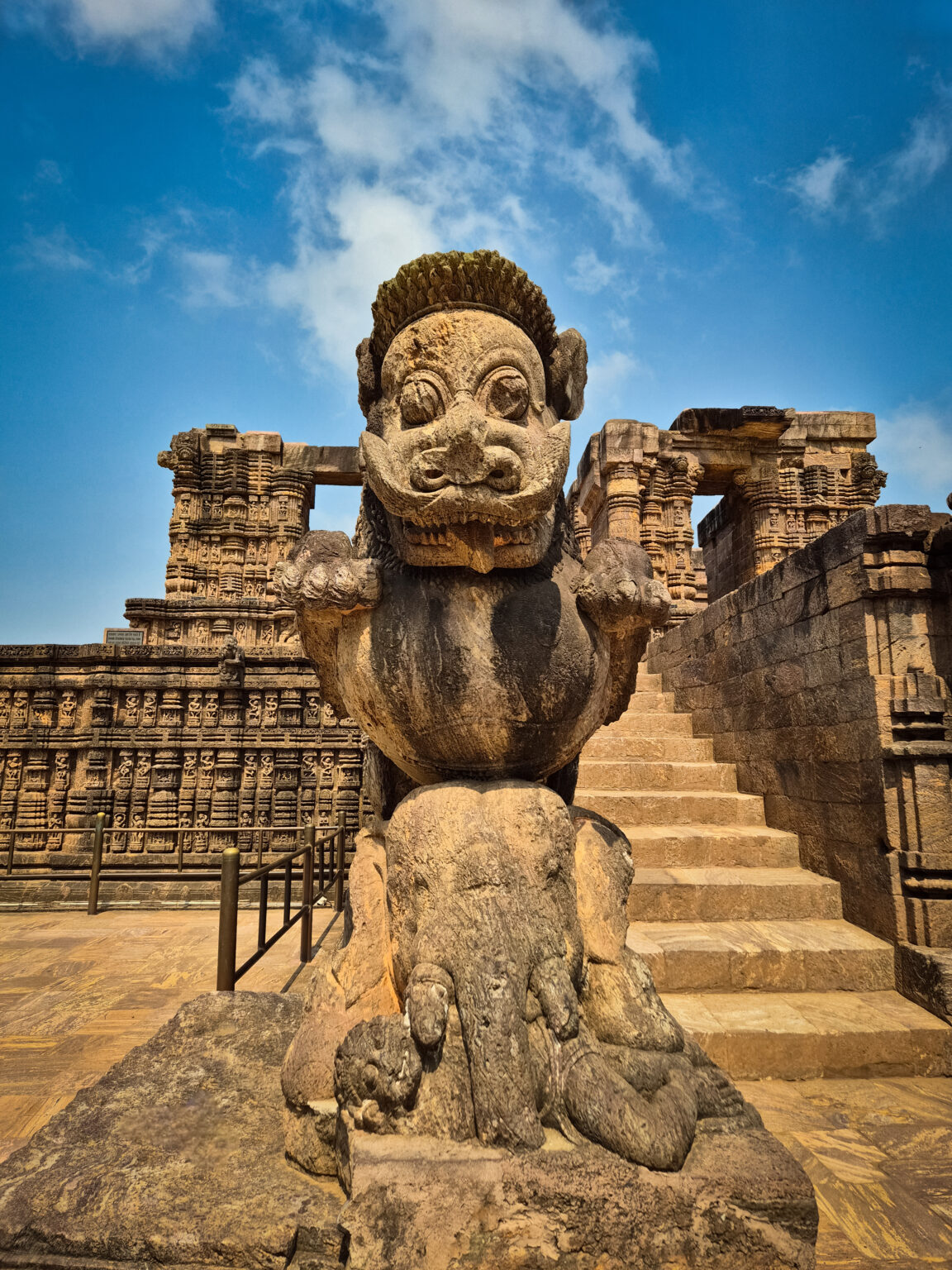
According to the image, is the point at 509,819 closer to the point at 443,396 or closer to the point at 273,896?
the point at 443,396

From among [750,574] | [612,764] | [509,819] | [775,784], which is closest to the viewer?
[509,819]

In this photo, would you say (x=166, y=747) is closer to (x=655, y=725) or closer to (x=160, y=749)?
(x=160, y=749)

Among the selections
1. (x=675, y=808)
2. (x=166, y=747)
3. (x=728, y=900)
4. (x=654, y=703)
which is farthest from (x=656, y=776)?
(x=166, y=747)

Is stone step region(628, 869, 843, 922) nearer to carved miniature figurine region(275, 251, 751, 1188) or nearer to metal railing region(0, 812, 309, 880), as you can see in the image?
carved miniature figurine region(275, 251, 751, 1188)

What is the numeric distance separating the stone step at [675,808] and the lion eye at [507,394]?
3612mm

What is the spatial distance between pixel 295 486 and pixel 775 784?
13.3 metres

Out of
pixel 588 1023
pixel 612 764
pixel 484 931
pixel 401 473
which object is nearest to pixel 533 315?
pixel 401 473

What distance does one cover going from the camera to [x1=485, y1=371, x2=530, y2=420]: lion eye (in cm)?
172

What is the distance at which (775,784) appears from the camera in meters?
4.84

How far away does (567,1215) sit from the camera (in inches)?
48.3

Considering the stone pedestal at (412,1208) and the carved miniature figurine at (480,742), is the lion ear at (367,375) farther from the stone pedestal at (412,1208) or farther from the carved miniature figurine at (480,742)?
the stone pedestal at (412,1208)

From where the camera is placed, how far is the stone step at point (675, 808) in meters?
4.91

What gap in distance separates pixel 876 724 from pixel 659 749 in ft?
7.34

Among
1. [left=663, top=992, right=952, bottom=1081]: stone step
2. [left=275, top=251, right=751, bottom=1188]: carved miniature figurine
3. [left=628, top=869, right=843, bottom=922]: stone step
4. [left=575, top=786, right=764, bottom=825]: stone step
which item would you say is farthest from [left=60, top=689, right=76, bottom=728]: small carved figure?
[left=663, top=992, right=952, bottom=1081]: stone step
